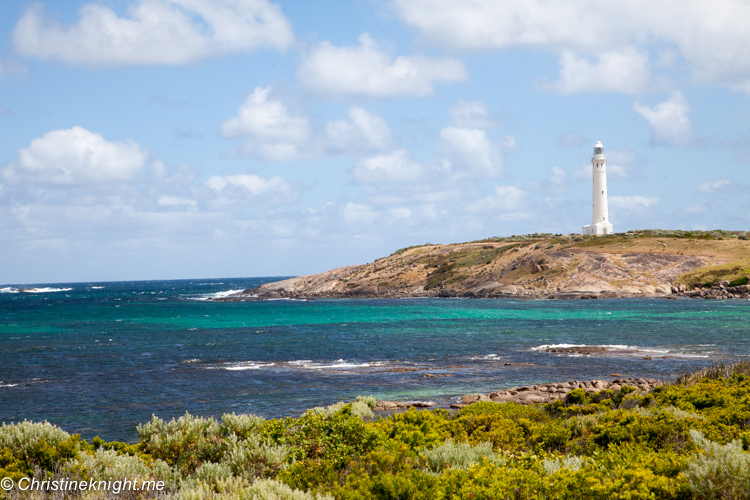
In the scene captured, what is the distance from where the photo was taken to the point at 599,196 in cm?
10675

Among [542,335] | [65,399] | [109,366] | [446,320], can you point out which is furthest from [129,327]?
[542,335]

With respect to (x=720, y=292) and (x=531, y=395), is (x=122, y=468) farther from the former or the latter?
(x=720, y=292)

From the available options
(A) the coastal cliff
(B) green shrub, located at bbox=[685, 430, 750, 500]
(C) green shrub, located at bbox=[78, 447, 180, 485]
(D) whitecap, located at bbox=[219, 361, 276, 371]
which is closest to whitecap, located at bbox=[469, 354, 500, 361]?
(D) whitecap, located at bbox=[219, 361, 276, 371]

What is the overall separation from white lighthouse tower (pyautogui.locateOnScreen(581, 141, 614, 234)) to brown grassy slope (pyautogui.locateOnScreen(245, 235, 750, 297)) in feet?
31.1

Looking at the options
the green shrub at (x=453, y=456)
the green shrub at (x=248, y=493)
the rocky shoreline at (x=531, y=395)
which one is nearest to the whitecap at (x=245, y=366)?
the rocky shoreline at (x=531, y=395)

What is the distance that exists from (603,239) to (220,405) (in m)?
88.8

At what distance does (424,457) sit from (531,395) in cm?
A: 1161

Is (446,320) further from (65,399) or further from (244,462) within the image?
(244,462)

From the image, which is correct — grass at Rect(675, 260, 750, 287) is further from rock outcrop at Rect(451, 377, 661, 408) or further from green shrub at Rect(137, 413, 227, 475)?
green shrub at Rect(137, 413, 227, 475)

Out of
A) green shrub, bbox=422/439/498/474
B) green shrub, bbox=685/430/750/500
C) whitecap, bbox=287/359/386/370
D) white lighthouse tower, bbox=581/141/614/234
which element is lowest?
whitecap, bbox=287/359/386/370

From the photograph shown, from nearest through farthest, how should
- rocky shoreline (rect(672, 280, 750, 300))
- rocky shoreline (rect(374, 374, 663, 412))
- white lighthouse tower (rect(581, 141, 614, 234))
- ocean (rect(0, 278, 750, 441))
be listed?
1. rocky shoreline (rect(374, 374, 663, 412))
2. ocean (rect(0, 278, 750, 441))
3. rocky shoreline (rect(672, 280, 750, 300))
4. white lighthouse tower (rect(581, 141, 614, 234))

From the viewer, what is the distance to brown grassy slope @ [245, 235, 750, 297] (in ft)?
267

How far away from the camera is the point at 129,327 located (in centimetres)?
5956

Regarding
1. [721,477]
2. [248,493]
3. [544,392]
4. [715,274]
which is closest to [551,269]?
[715,274]
